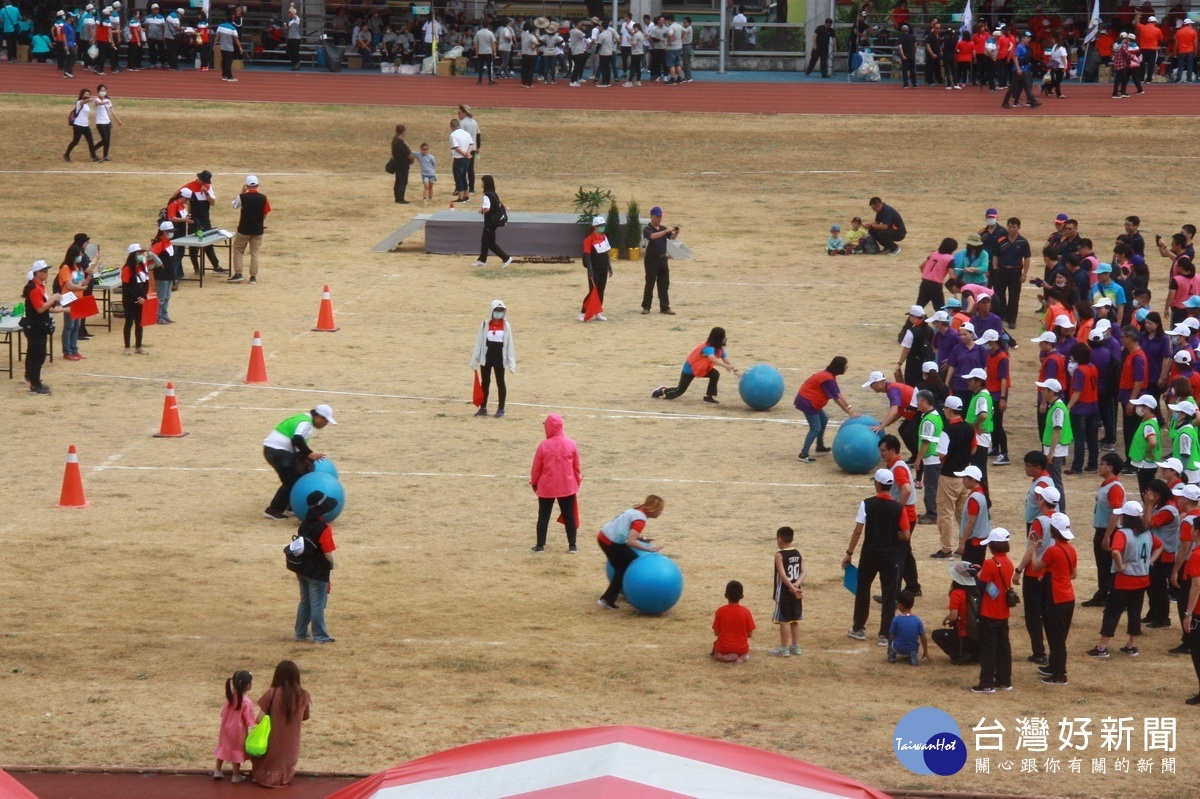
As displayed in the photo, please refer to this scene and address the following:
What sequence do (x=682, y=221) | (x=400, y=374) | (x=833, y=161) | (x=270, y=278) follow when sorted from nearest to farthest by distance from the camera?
(x=400, y=374) → (x=270, y=278) → (x=682, y=221) → (x=833, y=161)

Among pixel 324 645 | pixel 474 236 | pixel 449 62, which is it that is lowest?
pixel 324 645

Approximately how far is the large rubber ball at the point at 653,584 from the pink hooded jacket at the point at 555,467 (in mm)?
1600

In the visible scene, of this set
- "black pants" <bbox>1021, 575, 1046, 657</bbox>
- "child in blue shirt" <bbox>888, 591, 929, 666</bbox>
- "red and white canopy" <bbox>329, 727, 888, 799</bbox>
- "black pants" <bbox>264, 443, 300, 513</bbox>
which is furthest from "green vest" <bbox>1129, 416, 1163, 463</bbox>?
"red and white canopy" <bbox>329, 727, 888, 799</bbox>

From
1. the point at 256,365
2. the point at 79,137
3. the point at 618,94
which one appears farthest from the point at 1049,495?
the point at 618,94

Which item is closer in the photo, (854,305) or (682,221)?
(854,305)

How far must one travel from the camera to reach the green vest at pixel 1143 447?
16.0m

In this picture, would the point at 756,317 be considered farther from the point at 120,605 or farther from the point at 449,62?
the point at 449,62

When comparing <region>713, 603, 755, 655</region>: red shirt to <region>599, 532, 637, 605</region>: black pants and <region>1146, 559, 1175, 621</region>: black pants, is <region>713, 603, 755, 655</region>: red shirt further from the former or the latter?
<region>1146, 559, 1175, 621</region>: black pants

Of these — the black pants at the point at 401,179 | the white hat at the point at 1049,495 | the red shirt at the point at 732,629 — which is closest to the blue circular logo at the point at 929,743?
the red shirt at the point at 732,629

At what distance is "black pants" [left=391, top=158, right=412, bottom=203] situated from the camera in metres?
35.8

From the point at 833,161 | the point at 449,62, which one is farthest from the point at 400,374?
the point at 449,62

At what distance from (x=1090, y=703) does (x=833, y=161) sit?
100 ft

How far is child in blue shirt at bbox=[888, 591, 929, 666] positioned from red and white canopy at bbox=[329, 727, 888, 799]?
19.6 ft

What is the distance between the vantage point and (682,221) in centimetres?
3500
